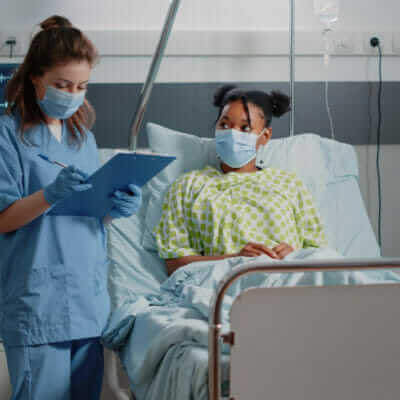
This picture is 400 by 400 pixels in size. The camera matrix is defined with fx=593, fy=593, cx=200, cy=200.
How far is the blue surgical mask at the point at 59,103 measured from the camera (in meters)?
1.59

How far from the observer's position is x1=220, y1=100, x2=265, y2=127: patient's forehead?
2404 mm

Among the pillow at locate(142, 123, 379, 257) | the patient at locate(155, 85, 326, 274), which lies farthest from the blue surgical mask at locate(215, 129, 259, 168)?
the pillow at locate(142, 123, 379, 257)

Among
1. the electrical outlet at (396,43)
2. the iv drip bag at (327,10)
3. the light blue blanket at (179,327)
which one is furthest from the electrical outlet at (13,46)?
the electrical outlet at (396,43)

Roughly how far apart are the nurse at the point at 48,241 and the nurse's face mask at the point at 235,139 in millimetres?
764

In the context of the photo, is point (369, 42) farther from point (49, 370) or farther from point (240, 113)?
point (49, 370)

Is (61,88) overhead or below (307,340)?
overhead

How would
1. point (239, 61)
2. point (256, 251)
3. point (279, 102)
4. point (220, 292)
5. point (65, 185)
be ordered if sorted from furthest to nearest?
1. point (239, 61)
2. point (279, 102)
3. point (256, 251)
4. point (65, 185)
5. point (220, 292)

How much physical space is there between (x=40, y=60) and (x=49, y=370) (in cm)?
82

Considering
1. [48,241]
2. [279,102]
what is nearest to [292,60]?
[279,102]

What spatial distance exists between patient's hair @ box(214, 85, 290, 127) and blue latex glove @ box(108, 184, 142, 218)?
34.2 inches

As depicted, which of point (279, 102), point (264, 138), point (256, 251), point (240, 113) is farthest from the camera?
point (279, 102)

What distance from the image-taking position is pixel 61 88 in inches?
63.1

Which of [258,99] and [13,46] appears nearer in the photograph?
[258,99]

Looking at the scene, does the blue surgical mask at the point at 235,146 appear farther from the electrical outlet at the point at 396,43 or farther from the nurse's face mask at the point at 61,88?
the electrical outlet at the point at 396,43
